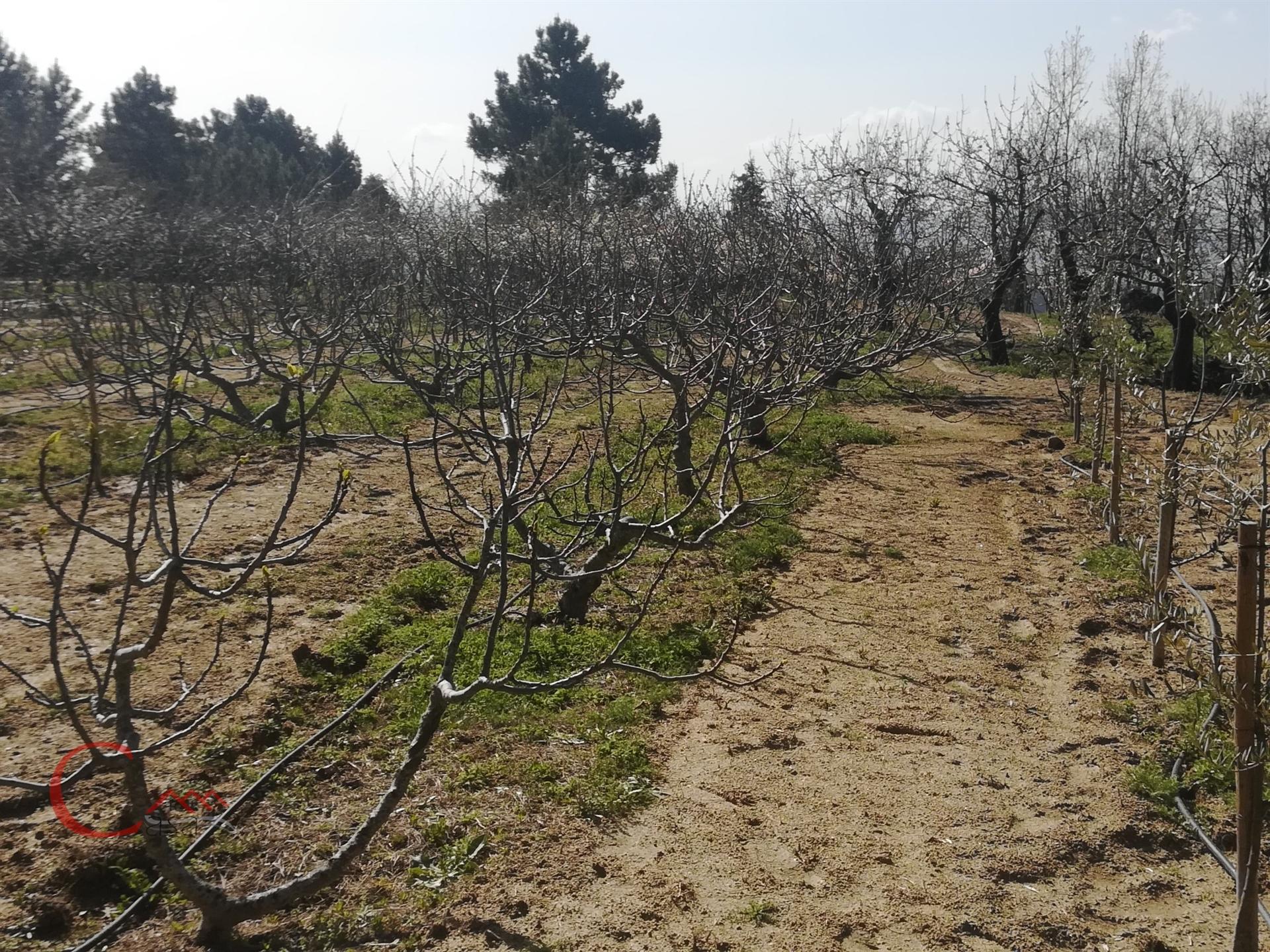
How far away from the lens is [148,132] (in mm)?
31328

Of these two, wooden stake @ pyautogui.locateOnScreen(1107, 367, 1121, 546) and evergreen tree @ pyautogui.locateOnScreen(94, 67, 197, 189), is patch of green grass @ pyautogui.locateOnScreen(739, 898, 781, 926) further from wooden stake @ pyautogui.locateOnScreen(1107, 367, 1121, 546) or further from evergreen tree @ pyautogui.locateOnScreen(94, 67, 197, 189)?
evergreen tree @ pyautogui.locateOnScreen(94, 67, 197, 189)

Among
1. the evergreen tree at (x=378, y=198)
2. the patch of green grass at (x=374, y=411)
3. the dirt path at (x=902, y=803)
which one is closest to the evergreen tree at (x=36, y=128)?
the evergreen tree at (x=378, y=198)

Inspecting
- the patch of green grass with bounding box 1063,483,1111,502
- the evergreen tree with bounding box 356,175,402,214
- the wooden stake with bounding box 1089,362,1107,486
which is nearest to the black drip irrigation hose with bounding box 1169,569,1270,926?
the patch of green grass with bounding box 1063,483,1111,502

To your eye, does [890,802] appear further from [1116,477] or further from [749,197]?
[749,197]

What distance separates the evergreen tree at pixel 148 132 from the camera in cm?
2955

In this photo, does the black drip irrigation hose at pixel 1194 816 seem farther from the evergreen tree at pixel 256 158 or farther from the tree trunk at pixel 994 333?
the evergreen tree at pixel 256 158

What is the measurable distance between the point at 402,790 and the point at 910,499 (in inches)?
→ 249

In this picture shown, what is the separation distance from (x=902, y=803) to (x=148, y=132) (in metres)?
33.9

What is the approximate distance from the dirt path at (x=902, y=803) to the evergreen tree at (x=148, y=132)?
28.3m

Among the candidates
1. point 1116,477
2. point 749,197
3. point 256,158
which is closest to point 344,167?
point 256,158

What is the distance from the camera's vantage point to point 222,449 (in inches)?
366

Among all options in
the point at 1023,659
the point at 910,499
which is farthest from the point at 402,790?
the point at 910,499

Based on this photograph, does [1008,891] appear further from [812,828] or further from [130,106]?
[130,106]

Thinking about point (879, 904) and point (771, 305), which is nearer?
point (879, 904)
